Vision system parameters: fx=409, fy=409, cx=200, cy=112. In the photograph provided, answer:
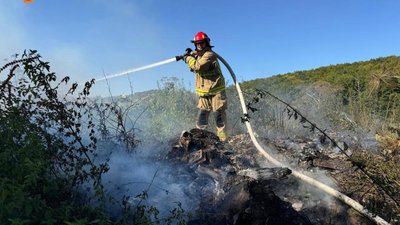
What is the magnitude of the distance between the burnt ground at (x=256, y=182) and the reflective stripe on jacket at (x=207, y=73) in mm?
1325

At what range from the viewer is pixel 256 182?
359 cm

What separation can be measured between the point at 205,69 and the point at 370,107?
138 inches

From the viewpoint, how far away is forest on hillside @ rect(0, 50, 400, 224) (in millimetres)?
2414

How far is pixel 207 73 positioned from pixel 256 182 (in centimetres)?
359

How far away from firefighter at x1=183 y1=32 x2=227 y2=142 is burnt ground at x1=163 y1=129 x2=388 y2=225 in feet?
3.58

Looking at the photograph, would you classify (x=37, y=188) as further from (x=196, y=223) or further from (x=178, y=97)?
(x=178, y=97)

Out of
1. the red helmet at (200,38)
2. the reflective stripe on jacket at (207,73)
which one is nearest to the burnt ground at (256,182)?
the reflective stripe on jacket at (207,73)

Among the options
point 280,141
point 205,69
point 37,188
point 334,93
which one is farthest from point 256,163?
point 334,93

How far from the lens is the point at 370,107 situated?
795 cm

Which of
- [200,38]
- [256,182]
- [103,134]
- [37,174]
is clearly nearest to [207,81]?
[200,38]

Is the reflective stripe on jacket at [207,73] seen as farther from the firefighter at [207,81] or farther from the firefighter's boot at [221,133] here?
the firefighter's boot at [221,133]

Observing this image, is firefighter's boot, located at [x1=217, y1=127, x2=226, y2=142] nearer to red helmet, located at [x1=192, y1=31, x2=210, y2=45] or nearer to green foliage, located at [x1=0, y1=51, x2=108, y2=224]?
red helmet, located at [x1=192, y1=31, x2=210, y2=45]

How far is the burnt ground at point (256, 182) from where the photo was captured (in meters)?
3.39

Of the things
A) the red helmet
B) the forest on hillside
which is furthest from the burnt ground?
the red helmet
